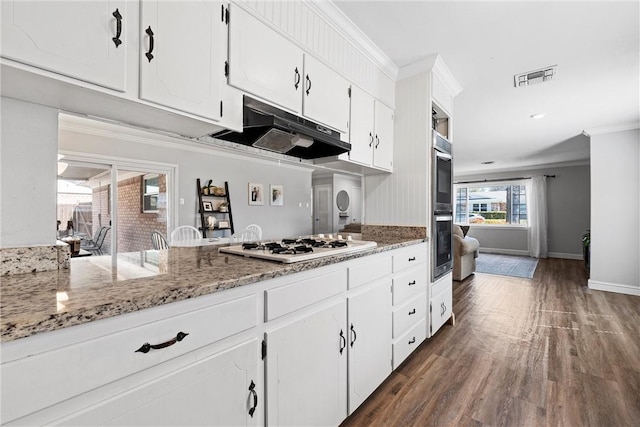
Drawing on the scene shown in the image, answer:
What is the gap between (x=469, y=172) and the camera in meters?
8.50

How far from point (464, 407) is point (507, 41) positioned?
2.51 metres

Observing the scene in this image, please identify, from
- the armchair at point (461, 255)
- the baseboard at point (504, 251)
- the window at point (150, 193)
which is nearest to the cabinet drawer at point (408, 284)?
the armchair at point (461, 255)

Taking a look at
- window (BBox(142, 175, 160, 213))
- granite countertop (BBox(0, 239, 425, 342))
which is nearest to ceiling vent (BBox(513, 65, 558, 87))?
granite countertop (BBox(0, 239, 425, 342))

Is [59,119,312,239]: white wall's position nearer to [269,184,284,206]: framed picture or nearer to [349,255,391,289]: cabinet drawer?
[269,184,284,206]: framed picture

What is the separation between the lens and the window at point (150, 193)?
187 inches

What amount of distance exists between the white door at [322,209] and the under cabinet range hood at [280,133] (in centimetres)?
643

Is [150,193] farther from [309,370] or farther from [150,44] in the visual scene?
[309,370]

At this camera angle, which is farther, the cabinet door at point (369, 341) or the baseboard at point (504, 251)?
the baseboard at point (504, 251)

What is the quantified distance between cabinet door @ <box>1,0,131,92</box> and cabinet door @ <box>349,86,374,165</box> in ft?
4.83

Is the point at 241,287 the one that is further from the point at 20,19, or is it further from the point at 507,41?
the point at 507,41

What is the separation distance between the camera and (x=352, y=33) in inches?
80.6

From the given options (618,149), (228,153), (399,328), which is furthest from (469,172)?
(399,328)

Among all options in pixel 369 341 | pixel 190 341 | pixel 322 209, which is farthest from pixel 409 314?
pixel 322 209

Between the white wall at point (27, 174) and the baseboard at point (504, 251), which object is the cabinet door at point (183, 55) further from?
the baseboard at point (504, 251)
